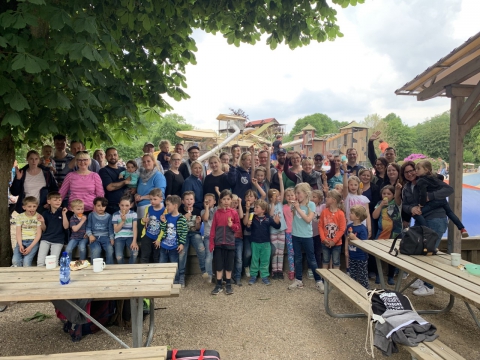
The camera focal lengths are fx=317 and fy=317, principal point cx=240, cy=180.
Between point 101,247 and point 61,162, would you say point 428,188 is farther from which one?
point 61,162

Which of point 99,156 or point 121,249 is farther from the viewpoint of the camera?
point 99,156

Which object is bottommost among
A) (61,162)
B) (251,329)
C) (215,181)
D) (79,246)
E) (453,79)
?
(251,329)

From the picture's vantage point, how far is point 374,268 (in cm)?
530

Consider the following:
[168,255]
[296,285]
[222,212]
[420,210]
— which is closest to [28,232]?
[168,255]

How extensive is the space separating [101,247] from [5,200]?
5.22ft

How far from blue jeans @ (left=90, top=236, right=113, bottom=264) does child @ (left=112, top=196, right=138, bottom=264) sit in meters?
0.10

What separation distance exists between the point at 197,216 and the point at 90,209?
64.3 inches

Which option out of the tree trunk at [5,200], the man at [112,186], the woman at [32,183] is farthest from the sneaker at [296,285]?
the tree trunk at [5,200]

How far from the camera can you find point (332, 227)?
4.91m

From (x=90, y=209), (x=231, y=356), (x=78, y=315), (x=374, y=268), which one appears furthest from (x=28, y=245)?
(x=374, y=268)

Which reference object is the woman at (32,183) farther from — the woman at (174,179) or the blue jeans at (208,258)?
the blue jeans at (208,258)

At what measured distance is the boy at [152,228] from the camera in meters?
4.77

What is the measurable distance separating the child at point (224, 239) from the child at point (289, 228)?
877mm

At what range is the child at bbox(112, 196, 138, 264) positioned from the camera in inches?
186
